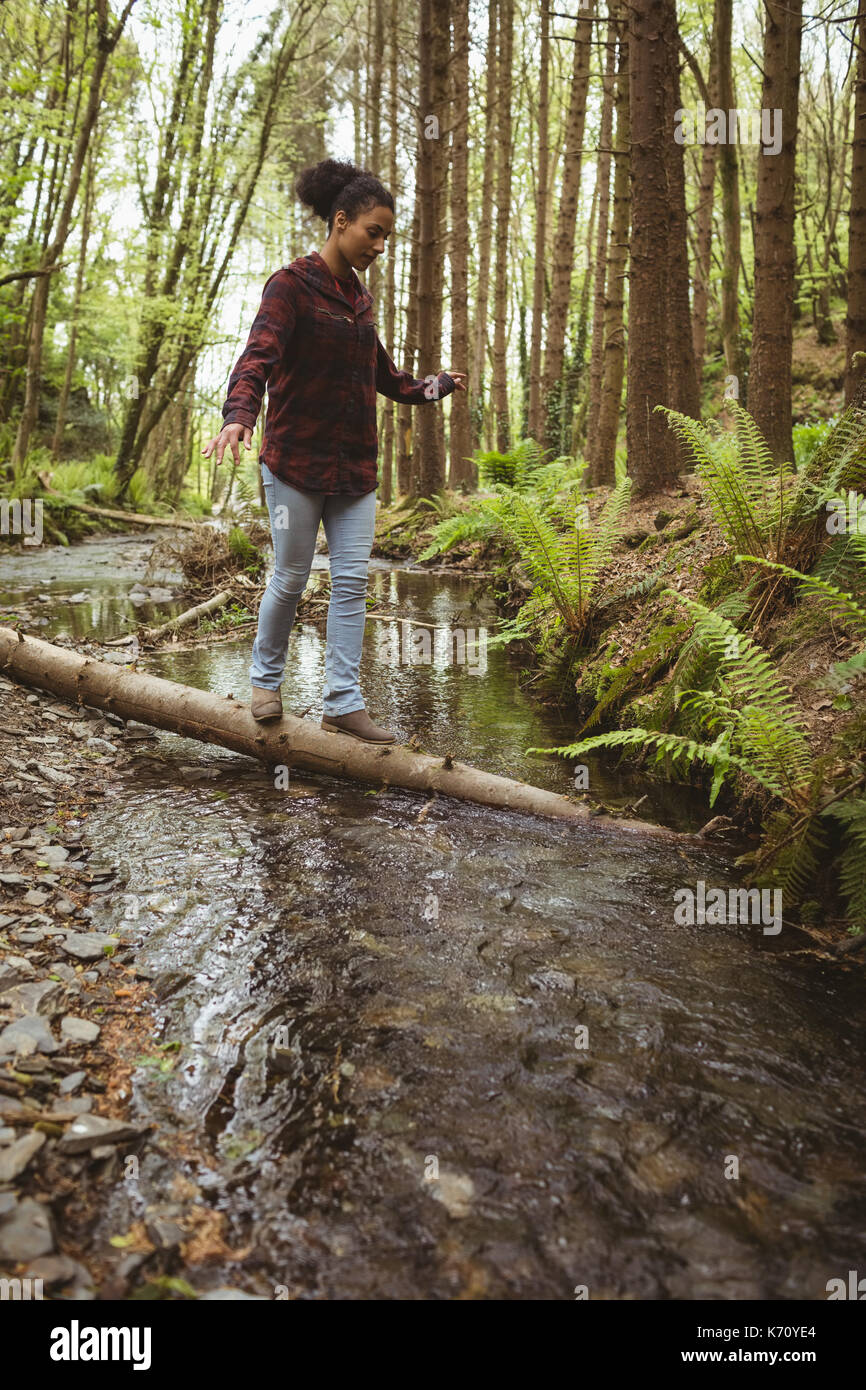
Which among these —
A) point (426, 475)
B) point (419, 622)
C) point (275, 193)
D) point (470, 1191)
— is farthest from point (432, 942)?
point (275, 193)

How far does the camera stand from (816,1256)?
1.60 metres

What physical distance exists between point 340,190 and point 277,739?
260 cm

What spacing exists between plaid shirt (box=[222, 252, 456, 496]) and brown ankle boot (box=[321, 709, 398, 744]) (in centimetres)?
110

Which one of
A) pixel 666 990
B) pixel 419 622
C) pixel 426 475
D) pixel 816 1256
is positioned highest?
pixel 426 475

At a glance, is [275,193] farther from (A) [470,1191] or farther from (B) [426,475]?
(A) [470,1191]

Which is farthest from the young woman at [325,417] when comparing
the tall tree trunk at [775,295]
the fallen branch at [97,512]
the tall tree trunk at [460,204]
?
the fallen branch at [97,512]

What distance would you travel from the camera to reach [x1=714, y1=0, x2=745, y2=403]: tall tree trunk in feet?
34.7

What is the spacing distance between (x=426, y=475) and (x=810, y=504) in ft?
36.3

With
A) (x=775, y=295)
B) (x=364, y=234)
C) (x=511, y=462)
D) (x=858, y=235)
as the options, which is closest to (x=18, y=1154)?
(x=364, y=234)

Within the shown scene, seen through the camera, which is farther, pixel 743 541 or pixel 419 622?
pixel 419 622

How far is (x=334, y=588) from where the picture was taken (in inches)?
165

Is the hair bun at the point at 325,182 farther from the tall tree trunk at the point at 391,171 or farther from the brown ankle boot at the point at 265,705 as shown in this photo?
the tall tree trunk at the point at 391,171

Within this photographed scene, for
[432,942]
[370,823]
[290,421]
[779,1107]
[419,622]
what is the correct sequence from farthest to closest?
[419,622]
[290,421]
[370,823]
[432,942]
[779,1107]

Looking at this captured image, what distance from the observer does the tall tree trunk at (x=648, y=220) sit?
7.30 m
